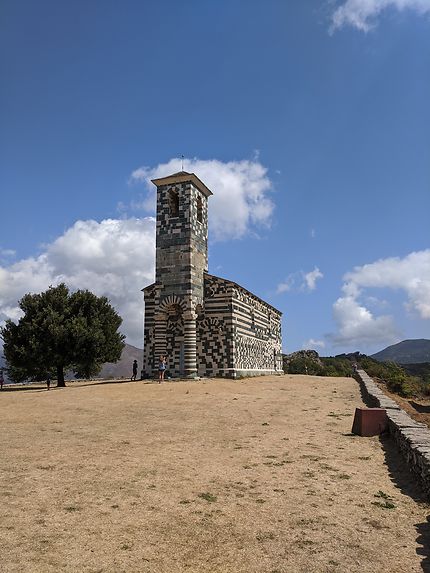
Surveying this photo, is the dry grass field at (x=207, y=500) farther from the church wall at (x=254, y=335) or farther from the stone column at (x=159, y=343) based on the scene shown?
the church wall at (x=254, y=335)

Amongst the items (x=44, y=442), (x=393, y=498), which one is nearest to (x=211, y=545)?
(x=393, y=498)

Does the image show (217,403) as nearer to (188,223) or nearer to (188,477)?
(188,477)

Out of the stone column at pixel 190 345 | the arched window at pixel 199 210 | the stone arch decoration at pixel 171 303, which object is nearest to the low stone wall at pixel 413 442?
the stone column at pixel 190 345

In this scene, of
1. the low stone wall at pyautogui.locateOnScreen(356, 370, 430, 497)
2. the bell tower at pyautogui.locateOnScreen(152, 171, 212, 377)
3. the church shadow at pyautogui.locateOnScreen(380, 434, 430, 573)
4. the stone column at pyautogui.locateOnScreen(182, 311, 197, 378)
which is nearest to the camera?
the church shadow at pyautogui.locateOnScreen(380, 434, 430, 573)

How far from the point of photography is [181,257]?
29.3m

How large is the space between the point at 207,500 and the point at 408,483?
128 inches

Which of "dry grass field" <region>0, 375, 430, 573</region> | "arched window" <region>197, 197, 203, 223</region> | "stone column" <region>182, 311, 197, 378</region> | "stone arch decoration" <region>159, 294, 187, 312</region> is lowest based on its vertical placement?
"dry grass field" <region>0, 375, 430, 573</region>

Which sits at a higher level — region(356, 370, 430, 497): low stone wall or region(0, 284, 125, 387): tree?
region(0, 284, 125, 387): tree

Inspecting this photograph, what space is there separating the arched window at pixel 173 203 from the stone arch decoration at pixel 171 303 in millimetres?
5697

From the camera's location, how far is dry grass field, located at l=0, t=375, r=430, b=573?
15.5ft

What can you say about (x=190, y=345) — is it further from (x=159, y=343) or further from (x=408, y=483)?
(x=408, y=483)

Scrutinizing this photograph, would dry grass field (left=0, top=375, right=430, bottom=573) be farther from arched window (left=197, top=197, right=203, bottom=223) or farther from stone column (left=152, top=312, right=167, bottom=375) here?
arched window (left=197, top=197, right=203, bottom=223)

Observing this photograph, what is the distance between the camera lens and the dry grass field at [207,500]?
15.5 feet

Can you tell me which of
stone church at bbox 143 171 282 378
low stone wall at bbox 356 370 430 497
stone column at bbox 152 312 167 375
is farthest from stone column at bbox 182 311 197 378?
low stone wall at bbox 356 370 430 497
